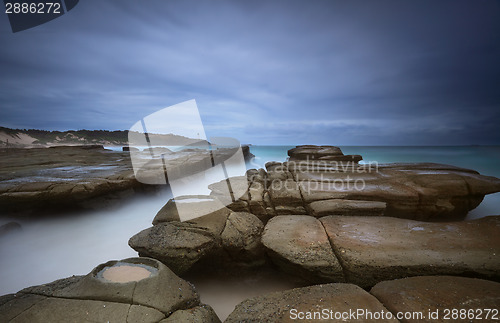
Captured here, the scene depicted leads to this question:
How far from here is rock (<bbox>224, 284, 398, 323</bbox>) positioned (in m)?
1.83

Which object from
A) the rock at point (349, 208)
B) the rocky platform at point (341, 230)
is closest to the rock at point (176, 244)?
the rocky platform at point (341, 230)

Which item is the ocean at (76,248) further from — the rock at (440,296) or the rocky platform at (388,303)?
the rock at (440,296)

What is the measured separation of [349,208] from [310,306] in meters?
2.82

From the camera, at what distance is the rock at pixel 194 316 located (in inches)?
74.7

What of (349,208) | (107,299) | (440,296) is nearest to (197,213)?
(107,299)

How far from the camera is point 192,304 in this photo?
2184 millimetres

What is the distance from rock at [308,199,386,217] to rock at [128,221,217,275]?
7.75ft

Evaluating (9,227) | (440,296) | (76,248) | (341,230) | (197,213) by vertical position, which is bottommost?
(76,248)

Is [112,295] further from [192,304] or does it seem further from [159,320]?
[192,304]

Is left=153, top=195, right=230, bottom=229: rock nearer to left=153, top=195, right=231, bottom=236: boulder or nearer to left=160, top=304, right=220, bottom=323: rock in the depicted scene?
left=153, top=195, right=231, bottom=236: boulder

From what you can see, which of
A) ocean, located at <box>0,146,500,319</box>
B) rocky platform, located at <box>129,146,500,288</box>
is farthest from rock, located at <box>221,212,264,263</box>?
ocean, located at <box>0,146,500,319</box>

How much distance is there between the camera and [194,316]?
6.49 ft

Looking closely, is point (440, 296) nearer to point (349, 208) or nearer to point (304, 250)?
point (304, 250)

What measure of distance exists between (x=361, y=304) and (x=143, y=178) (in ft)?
25.5
